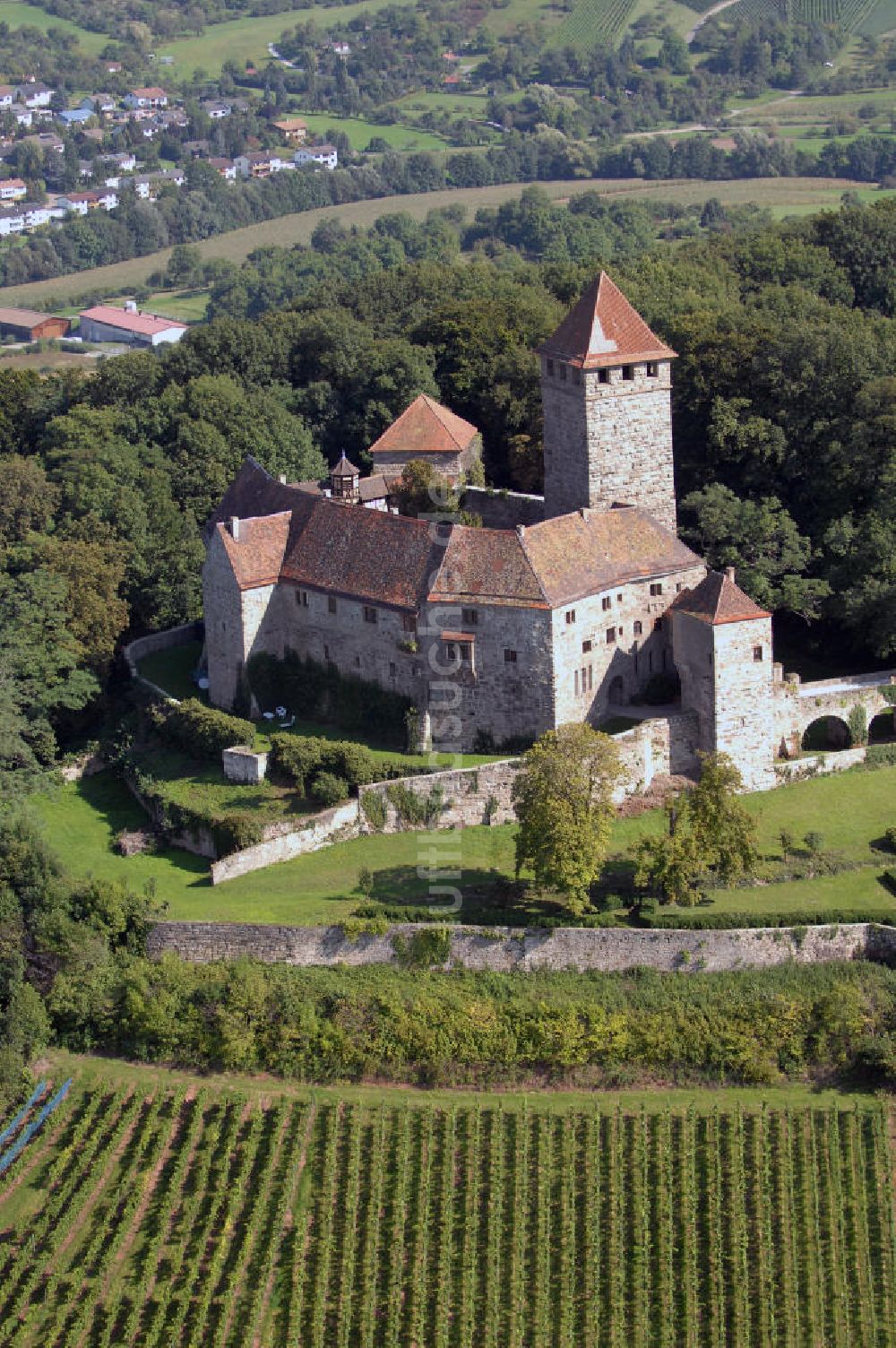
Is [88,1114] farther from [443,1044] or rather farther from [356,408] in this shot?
[356,408]

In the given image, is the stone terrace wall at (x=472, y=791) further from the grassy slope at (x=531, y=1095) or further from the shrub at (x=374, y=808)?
the grassy slope at (x=531, y=1095)

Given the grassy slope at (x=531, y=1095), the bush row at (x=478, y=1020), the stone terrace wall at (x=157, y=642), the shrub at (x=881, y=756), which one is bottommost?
the grassy slope at (x=531, y=1095)

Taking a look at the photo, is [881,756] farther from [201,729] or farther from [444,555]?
[201,729]

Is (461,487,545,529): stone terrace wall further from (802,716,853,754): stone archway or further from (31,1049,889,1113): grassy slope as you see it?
(31,1049,889,1113): grassy slope

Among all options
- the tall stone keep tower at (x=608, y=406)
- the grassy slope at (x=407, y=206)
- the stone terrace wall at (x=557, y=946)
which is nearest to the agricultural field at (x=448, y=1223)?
the stone terrace wall at (x=557, y=946)

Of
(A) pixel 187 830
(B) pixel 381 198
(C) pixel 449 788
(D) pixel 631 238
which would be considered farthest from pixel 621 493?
(B) pixel 381 198

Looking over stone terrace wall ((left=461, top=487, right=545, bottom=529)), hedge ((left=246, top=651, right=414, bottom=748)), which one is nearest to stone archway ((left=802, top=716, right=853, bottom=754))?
hedge ((left=246, top=651, right=414, bottom=748))

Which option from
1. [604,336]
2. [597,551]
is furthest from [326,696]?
[604,336]
